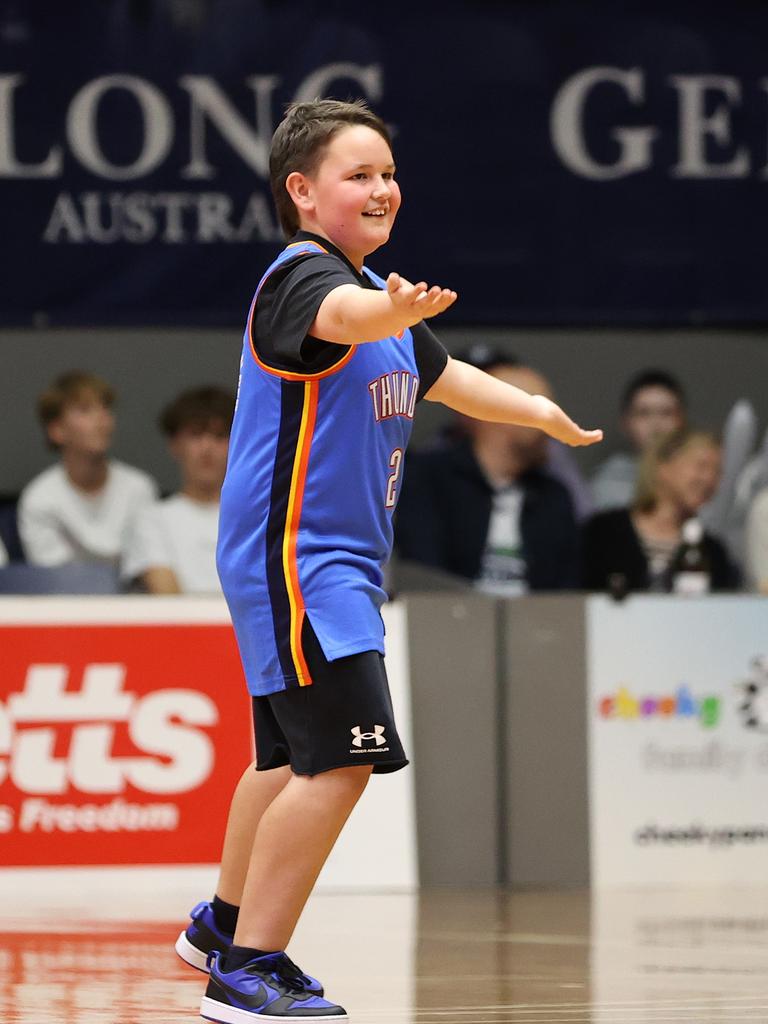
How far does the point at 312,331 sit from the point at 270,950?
1165 millimetres

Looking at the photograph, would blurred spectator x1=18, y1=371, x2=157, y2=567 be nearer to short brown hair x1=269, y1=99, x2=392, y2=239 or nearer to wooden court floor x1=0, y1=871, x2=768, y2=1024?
wooden court floor x1=0, y1=871, x2=768, y2=1024

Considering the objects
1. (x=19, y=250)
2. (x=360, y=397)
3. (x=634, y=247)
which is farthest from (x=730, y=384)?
(x=360, y=397)

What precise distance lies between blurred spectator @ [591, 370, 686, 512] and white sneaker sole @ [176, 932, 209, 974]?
4.79 m

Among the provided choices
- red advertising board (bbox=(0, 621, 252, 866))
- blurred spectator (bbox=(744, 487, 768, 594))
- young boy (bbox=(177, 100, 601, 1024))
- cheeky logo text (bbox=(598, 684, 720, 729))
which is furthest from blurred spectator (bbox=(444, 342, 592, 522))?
young boy (bbox=(177, 100, 601, 1024))

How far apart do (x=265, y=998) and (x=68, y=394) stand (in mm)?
4707

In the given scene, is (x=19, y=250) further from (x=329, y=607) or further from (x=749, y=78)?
(x=329, y=607)

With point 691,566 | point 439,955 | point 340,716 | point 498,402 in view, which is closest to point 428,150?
point 691,566

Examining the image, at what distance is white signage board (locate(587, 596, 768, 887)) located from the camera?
6922mm

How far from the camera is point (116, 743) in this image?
6.66m

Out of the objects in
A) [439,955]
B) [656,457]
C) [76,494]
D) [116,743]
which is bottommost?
[439,955]

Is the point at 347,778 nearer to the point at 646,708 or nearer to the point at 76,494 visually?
the point at 646,708

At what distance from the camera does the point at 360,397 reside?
3.68 m

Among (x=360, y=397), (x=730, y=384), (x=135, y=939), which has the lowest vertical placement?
(x=135, y=939)

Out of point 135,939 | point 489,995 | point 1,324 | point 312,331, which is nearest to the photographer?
point 312,331
